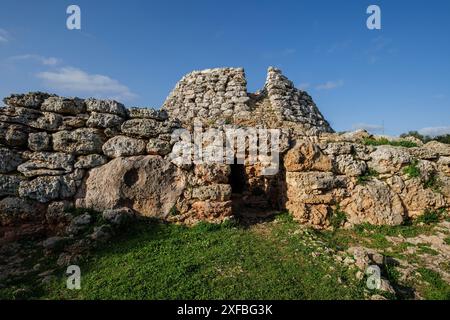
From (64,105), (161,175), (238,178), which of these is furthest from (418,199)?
(64,105)

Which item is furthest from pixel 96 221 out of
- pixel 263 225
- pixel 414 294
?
pixel 414 294

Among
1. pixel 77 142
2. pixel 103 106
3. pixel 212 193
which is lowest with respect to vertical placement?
pixel 212 193

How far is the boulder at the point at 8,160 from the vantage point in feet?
27.8

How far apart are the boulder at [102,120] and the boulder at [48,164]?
3.62ft

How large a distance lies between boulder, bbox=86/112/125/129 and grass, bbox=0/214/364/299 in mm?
3079

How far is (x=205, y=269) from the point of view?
657 cm

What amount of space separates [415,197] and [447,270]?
9.27 ft

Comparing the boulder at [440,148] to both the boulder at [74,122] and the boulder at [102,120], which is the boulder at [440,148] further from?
the boulder at [74,122]

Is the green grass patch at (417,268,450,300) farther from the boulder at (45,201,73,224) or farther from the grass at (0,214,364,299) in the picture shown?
the boulder at (45,201,73,224)

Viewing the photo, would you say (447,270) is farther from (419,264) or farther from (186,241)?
(186,241)

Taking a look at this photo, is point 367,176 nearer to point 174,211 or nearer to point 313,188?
point 313,188

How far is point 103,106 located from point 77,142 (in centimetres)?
128

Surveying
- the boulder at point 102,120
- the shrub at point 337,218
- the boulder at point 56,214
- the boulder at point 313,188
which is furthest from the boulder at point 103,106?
the shrub at point 337,218
